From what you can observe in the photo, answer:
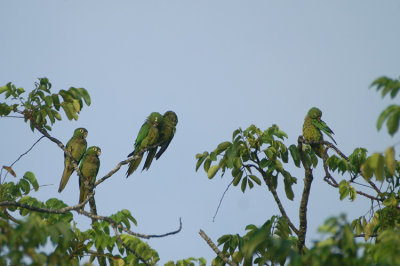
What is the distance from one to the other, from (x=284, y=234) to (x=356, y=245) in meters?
2.34

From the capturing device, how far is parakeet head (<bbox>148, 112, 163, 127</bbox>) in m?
9.07

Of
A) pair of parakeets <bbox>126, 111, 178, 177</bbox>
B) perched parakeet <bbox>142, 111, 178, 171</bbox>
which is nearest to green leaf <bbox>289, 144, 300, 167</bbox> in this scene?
pair of parakeets <bbox>126, 111, 178, 177</bbox>

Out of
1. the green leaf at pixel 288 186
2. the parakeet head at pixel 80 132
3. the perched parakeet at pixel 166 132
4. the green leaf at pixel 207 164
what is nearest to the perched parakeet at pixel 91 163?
the parakeet head at pixel 80 132

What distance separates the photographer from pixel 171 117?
9.53 m

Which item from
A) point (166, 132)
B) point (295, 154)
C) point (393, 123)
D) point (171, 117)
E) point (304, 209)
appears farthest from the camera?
point (171, 117)

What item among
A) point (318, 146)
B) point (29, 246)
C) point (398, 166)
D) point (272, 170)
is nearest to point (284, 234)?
point (272, 170)

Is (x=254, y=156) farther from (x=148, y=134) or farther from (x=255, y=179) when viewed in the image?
(x=148, y=134)

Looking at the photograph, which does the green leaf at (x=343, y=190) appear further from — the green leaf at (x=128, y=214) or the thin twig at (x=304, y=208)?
the green leaf at (x=128, y=214)

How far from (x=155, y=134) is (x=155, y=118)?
0.40 meters

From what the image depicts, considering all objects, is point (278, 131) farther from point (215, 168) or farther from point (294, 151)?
point (215, 168)

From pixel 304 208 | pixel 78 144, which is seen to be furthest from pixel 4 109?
pixel 304 208

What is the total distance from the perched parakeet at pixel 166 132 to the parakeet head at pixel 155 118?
0.40ft

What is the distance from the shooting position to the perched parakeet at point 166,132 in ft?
29.5

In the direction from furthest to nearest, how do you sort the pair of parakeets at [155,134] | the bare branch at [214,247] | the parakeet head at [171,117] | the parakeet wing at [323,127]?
the parakeet head at [171,117]
the pair of parakeets at [155,134]
the parakeet wing at [323,127]
the bare branch at [214,247]
